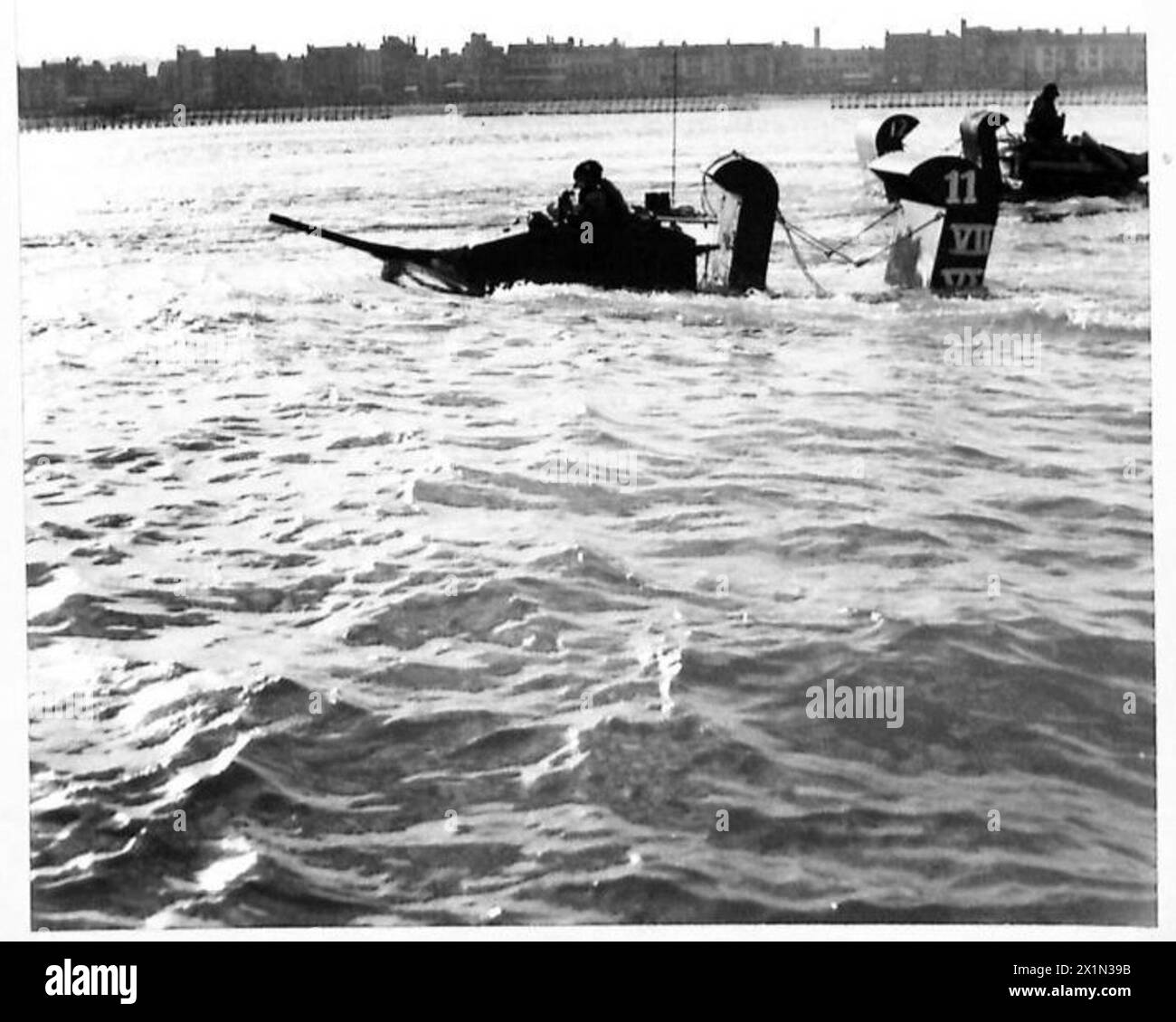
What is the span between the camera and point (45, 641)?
242 cm

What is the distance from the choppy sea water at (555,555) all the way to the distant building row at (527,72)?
61mm

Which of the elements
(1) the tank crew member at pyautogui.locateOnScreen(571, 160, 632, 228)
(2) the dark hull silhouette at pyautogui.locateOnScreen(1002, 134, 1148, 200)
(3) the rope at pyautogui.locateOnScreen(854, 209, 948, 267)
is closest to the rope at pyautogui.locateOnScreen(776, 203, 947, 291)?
(3) the rope at pyautogui.locateOnScreen(854, 209, 948, 267)

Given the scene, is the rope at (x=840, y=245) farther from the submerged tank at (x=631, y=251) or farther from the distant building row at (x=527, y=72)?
the distant building row at (x=527, y=72)

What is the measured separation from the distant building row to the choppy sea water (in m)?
0.06

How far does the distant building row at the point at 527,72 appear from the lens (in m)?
2.49

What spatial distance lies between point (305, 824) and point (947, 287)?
4.11ft

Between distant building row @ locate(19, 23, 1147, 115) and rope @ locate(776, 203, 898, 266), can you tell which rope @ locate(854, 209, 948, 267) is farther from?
distant building row @ locate(19, 23, 1147, 115)

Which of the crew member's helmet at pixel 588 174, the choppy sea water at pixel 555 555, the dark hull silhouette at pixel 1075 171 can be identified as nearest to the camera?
the choppy sea water at pixel 555 555

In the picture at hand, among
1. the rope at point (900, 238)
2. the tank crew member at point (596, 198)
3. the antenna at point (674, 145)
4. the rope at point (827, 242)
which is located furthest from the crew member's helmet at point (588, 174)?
the rope at point (900, 238)

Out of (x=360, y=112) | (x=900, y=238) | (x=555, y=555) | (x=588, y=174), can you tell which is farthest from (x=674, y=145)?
(x=555, y=555)

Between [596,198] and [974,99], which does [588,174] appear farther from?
[974,99]

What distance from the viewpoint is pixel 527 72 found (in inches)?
103

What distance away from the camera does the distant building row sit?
249cm
